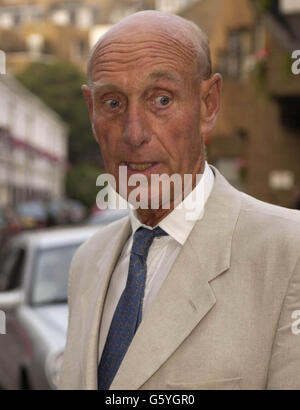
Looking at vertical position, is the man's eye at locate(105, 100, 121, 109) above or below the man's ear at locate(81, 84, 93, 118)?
below

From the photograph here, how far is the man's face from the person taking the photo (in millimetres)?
1909

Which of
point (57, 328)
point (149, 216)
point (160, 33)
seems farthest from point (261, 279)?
point (57, 328)

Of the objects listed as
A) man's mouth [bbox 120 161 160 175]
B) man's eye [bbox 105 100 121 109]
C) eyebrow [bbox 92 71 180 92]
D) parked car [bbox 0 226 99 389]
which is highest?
eyebrow [bbox 92 71 180 92]

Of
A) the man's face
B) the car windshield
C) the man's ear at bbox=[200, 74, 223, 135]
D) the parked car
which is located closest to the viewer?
the man's face

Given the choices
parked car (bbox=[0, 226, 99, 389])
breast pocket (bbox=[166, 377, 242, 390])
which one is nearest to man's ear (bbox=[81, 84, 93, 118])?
breast pocket (bbox=[166, 377, 242, 390])

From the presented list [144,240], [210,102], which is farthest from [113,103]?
[144,240]

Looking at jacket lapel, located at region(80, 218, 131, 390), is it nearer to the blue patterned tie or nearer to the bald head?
the blue patterned tie

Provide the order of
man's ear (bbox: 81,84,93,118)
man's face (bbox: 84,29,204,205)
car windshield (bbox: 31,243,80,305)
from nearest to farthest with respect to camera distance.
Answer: man's face (bbox: 84,29,204,205), man's ear (bbox: 81,84,93,118), car windshield (bbox: 31,243,80,305)

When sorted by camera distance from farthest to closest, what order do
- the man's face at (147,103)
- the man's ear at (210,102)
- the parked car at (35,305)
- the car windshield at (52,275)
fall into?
the car windshield at (52,275) → the parked car at (35,305) → the man's ear at (210,102) → the man's face at (147,103)

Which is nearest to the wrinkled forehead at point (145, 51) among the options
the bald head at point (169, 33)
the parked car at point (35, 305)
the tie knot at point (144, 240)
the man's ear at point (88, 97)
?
the bald head at point (169, 33)

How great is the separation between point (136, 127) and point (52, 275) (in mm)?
5197

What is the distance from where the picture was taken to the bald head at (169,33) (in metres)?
1.95

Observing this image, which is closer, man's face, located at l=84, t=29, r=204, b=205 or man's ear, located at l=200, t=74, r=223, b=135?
man's face, located at l=84, t=29, r=204, b=205

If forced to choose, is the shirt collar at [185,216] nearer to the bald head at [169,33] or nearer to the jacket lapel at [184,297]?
the jacket lapel at [184,297]
